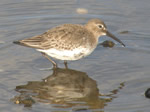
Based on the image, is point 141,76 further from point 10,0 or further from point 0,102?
point 10,0

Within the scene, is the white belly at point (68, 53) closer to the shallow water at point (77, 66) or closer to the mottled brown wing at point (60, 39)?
the mottled brown wing at point (60, 39)

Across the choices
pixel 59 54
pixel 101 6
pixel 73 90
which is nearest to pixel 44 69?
pixel 59 54

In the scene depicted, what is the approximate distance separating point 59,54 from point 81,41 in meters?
0.71

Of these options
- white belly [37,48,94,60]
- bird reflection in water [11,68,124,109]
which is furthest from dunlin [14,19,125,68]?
bird reflection in water [11,68,124,109]

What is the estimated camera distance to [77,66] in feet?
33.4

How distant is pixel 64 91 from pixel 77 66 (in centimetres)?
150

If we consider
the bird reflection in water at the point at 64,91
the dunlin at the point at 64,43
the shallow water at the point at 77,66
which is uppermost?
the dunlin at the point at 64,43

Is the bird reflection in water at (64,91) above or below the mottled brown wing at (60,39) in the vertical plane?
below

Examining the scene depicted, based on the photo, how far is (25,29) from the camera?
12453 mm

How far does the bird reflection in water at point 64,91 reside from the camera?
8.18 metres

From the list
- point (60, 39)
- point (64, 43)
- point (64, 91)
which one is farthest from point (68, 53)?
point (64, 91)

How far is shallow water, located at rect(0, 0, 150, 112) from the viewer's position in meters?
8.20

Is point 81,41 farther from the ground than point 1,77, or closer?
farther from the ground

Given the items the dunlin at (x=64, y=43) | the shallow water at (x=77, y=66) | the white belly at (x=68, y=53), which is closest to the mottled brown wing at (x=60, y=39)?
the dunlin at (x=64, y=43)
